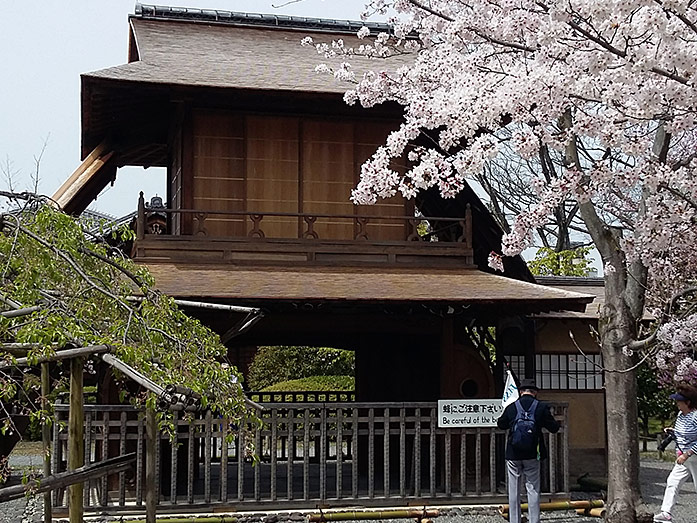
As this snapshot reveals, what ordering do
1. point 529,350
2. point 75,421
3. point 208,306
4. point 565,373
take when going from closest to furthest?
1. point 75,421
2. point 208,306
3. point 529,350
4. point 565,373

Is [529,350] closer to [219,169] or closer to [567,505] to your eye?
[567,505]

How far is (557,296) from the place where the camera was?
11.8 metres

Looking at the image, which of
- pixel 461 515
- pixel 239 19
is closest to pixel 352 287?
pixel 461 515

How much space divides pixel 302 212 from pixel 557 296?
4066mm

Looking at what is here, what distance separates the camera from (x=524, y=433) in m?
9.90

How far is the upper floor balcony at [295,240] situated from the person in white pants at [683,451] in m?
→ 3.97

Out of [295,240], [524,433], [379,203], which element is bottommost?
[524,433]

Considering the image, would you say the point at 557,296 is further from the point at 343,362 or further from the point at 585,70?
the point at 343,362

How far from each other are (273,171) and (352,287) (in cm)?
280

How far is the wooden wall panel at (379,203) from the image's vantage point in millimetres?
13945

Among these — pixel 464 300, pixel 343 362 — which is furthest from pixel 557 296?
pixel 343 362

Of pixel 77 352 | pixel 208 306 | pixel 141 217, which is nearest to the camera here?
pixel 77 352

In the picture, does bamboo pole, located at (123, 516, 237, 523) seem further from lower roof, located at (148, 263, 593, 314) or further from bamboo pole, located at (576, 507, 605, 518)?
bamboo pole, located at (576, 507, 605, 518)

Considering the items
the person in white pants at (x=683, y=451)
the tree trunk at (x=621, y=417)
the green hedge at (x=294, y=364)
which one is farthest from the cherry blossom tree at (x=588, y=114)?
the green hedge at (x=294, y=364)
